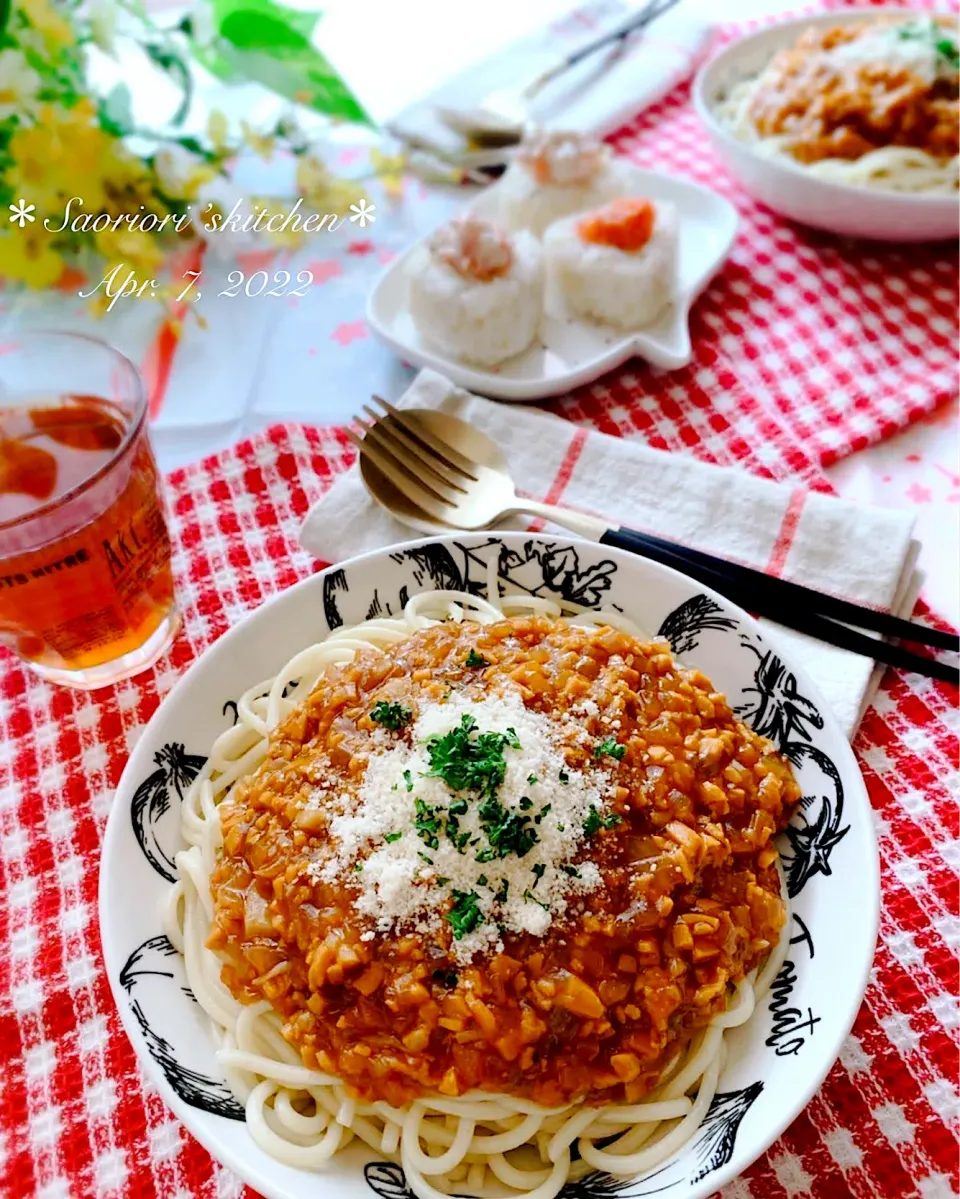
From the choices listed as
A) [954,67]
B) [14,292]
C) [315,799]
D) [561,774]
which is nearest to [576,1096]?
[561,774]

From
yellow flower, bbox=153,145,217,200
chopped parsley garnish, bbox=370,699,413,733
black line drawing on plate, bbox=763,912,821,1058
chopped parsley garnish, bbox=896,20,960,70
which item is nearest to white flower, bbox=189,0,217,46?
yellow flower, bbox=153,145,217,200

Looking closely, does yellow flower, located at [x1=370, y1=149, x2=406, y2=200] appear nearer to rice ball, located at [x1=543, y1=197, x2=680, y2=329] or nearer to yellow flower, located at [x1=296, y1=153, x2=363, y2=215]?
yellow flower, located at [x1=296, y1=153, x2=363, y2=215]

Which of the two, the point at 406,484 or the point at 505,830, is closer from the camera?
the point at 505,830

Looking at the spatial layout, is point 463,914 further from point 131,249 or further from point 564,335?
point 131,249

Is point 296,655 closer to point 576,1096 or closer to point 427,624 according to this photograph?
A: point 427,624

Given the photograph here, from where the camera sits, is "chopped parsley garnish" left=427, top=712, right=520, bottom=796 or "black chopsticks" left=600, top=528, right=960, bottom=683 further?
"black chopsticks" left=600, top=528, right=960, bottom=683

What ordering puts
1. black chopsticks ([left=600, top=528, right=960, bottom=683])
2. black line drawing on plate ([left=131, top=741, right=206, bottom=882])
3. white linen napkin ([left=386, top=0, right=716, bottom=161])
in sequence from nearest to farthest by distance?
black line drawing on plate ([left=131, top=741, right=206, bottom=882]) → black chopsticks ([left=600, top=528, right=960, bottom=683]) → white linen napkin ([left=386, top=0, right=716, bottom=161])

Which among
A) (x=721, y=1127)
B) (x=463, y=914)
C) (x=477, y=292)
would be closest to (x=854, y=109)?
(x=477, y=292)
